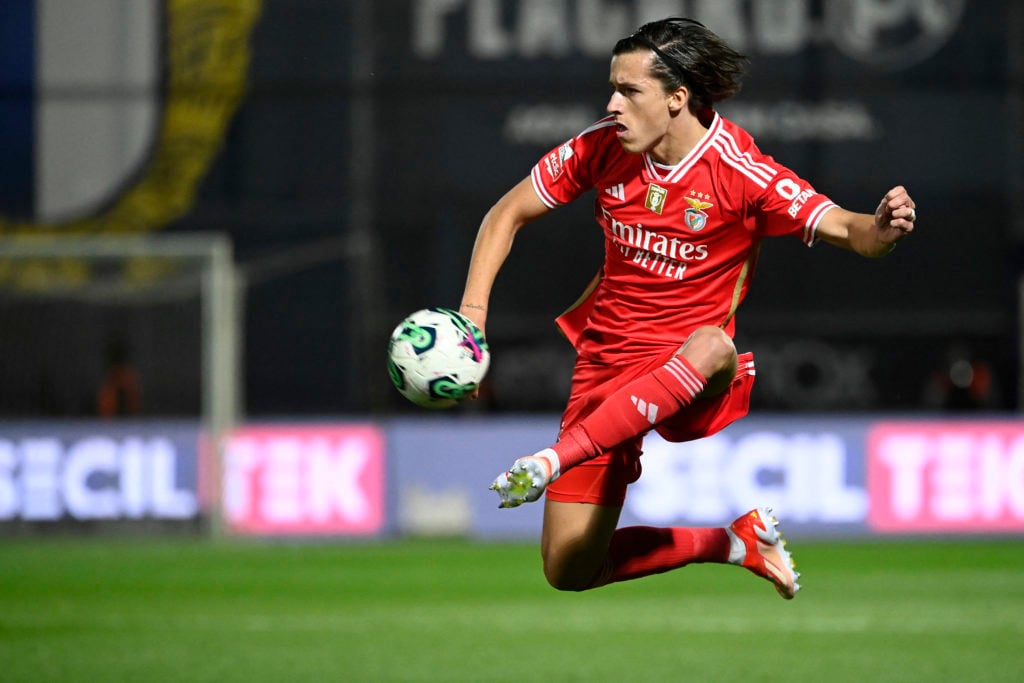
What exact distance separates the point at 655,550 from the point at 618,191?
129 centimetres

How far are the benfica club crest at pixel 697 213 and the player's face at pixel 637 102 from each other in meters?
0.25

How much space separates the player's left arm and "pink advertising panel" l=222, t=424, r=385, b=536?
27.7ft

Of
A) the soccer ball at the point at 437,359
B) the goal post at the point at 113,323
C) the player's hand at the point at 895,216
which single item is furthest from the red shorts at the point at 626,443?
the goal post at the point at 113,323

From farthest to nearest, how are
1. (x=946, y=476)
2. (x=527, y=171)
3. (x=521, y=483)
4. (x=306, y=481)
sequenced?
(x=527, y=171), (x=306, y=481), (x=946, y=476), (x=521, y=483)

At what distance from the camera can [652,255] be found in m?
5.79

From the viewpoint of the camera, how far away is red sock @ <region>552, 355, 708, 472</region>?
5.36 m

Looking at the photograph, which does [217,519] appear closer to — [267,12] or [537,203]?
[267,12]

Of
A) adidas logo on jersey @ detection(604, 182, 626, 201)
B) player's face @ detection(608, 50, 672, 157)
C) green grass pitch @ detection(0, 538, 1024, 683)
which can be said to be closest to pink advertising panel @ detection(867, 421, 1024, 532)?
green grass pitch @ detection(0, 538, 1024, 683)

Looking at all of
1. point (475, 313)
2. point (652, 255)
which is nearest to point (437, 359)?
point (475, 313)

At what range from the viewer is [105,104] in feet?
57.2

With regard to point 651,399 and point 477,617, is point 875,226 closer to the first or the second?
point 651,399

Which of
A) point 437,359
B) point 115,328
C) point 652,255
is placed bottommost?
point 115,328

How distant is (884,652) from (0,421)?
872cm

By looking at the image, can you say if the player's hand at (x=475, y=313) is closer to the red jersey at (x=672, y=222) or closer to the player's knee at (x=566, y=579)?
the red jersey at (x=672, y=222)
